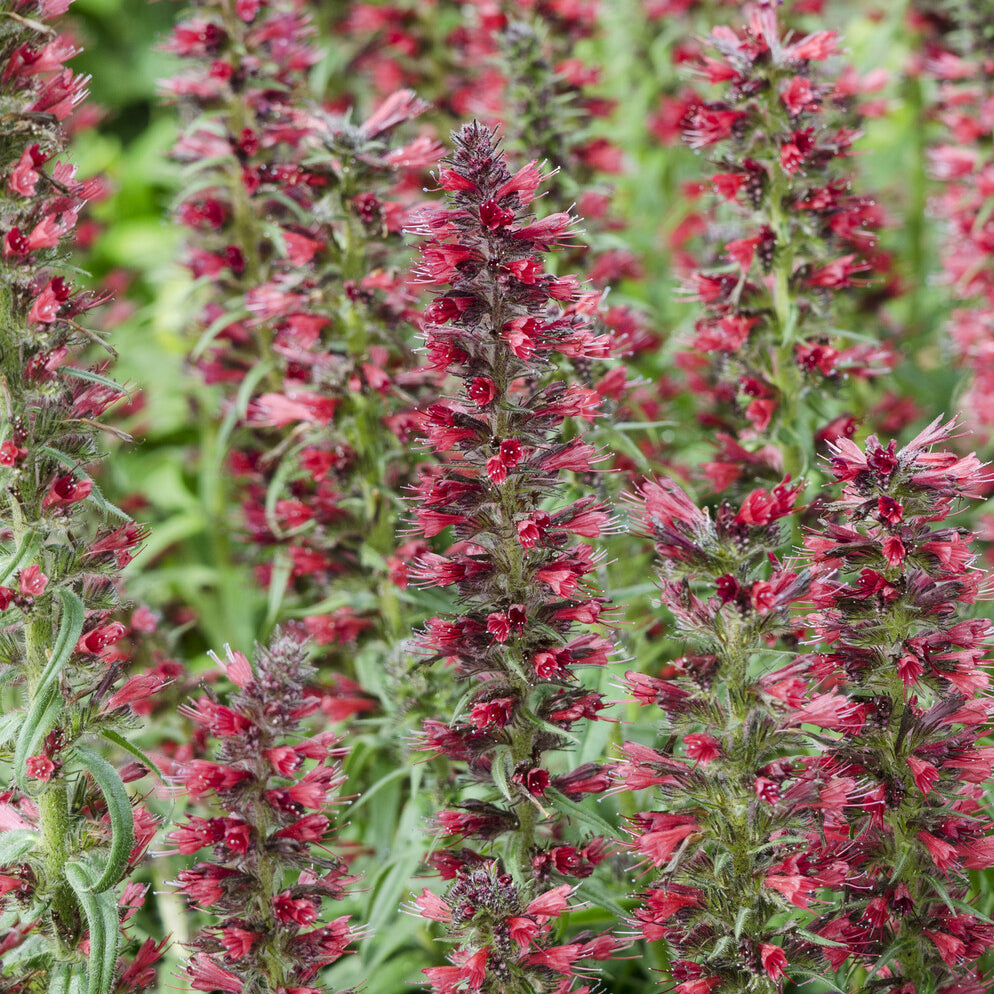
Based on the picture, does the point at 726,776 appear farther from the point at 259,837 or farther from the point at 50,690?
the point at 50,690

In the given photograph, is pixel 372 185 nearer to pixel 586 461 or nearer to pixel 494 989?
pixel 586 461

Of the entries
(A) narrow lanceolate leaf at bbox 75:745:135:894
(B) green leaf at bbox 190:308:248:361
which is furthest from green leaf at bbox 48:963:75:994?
(B) green leaf at bbox 190:308:248:361

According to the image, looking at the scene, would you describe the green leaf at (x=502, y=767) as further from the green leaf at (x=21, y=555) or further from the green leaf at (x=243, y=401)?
the green leaf at (x=243, y=401)

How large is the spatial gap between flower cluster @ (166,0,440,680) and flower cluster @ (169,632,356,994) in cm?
144

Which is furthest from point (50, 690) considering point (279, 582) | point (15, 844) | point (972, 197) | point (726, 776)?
point (972, 197)

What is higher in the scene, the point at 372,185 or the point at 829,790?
the point at 372,185

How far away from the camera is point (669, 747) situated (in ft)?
11.8

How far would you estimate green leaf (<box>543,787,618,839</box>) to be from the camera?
11.7ft

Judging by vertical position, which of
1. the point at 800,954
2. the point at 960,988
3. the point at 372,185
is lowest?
the point at 960,988

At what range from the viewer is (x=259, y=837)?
350cm

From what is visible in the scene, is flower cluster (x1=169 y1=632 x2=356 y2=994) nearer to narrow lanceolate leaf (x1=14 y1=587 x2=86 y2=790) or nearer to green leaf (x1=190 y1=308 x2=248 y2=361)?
narrow lanceolate leaf (x1=14 y1=587 x2=86 y2=790)

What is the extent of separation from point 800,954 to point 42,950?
7.14ft

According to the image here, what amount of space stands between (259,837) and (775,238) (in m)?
2.99

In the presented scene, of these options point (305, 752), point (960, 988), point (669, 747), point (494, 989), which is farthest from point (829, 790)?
point (305, 752)
